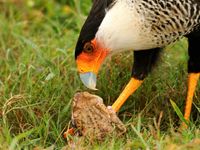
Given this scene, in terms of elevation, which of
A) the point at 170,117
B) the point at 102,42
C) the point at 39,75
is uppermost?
the point at 102,42

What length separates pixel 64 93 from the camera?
4.48 m

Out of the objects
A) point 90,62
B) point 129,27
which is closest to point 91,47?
point 90,62

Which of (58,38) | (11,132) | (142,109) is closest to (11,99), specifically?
(11,132)

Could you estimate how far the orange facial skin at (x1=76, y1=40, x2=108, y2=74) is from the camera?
395 cm

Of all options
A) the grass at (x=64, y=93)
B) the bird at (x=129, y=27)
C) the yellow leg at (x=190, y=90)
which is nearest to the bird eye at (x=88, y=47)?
the bird at (x=129, y=27)

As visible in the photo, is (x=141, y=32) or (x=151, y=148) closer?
(x=151, y=148)

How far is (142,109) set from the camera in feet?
14.3

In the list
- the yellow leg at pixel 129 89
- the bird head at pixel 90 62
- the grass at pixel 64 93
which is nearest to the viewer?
the grass at pixel 64 93

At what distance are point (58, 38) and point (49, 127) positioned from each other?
5.23 ft

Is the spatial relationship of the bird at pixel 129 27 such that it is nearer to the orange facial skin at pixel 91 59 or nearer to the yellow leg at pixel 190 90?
the orange facial skin at pixel 91 59

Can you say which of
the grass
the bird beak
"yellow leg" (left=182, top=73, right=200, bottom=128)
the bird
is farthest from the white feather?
"yellow leg" (left=182, top=73, right=200, bottom=128)

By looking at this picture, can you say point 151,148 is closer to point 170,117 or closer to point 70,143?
point 70,143

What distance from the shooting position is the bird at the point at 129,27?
383cm

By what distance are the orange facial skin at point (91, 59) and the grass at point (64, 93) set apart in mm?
359
